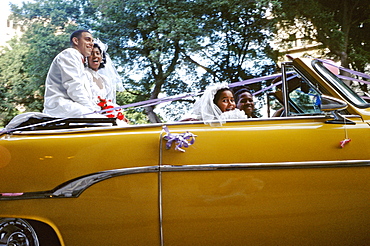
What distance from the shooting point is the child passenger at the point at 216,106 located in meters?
2.67

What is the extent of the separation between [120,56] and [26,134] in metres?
11.2

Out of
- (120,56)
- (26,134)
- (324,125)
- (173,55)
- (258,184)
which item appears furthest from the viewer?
(120,56)

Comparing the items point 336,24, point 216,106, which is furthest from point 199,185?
point 336,24

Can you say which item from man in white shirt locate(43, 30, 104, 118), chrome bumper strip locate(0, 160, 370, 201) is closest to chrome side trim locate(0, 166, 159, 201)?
chrome bumper strip locate(0, 160, 370, 201)

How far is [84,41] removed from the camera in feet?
12.1

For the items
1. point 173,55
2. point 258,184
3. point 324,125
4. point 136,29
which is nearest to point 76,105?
point 258,184

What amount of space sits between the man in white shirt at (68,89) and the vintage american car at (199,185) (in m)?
0.83

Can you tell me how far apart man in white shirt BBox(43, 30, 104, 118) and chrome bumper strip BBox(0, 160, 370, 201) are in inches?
38.8

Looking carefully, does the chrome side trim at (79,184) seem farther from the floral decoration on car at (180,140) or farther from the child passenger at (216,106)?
the child passenger at (216,106)

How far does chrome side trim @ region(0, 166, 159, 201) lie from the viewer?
2.34m

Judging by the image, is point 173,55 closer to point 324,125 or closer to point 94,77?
point 94,77

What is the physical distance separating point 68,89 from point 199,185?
1647 mm

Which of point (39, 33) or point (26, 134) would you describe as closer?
point (26, 134)

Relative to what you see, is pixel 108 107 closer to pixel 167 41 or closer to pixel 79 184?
pixel 79 184
